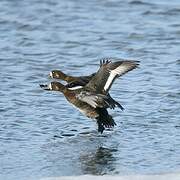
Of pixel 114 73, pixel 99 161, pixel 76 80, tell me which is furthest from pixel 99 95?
pixel 99 161

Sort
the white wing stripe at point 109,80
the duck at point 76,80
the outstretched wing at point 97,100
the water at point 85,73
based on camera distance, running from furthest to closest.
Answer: the duck at point 76,80 < the white wing stripe at point 109,80 < the outstretched wing at point 97,100 < the water at point 85,73

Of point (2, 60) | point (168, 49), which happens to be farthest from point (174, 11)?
point (2, 60)

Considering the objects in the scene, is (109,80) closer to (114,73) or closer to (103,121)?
(114,73)

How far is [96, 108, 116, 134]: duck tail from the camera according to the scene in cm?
952

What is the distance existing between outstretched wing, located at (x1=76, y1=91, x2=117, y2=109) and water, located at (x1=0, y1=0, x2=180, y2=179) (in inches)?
13.5

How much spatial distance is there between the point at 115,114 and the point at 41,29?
467 centimetres

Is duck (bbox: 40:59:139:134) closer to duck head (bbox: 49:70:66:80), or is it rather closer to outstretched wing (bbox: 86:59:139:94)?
outstretched wing (bbox: 86:59:139:94)

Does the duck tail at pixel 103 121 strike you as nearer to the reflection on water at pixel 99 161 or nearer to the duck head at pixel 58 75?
the reflection on water at pixel 99 161

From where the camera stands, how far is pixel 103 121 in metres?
9.55

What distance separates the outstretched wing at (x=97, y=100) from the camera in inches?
368

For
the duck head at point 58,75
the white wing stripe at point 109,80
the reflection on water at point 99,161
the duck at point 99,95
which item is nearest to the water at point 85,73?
the reflection on water at point 99,161

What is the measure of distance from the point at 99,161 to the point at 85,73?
11.7 feet

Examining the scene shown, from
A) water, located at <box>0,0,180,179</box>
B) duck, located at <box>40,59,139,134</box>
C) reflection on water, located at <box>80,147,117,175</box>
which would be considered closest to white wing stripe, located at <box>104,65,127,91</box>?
duck, located at <box>40,59,139,134</box>

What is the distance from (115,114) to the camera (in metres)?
10.2
